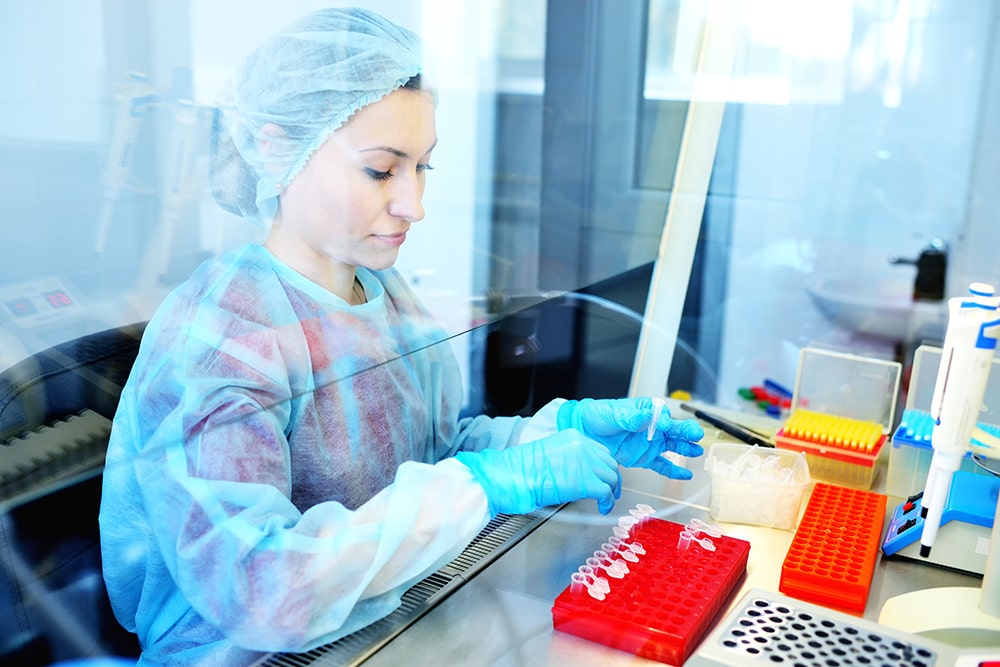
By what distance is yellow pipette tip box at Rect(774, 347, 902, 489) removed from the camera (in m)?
1.33

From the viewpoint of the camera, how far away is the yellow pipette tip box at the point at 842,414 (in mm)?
1335

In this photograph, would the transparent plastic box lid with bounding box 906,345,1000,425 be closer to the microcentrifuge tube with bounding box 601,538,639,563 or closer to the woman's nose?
the microcentrifuge tube with bounding box 601,538,639,563

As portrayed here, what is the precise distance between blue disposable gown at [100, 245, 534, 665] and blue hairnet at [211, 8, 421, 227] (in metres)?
0.08

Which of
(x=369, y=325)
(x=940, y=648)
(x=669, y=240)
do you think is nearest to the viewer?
(x=940, y=648)

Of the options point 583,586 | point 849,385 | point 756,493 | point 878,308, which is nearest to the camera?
point 583,586

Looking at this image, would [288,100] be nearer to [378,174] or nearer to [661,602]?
[378,174]

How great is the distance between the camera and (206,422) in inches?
34.3

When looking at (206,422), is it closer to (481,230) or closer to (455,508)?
(455,508)

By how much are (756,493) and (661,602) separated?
1.02 feet

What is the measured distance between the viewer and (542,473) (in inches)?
40.2

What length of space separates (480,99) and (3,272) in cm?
156

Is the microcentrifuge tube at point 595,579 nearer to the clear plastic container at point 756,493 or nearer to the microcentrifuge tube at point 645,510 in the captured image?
the microcentrifuge tube at point 645,510

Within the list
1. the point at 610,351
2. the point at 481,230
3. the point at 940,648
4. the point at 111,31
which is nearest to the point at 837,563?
the point at 940,648

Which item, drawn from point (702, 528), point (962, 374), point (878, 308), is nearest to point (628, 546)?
point (702, 528)
